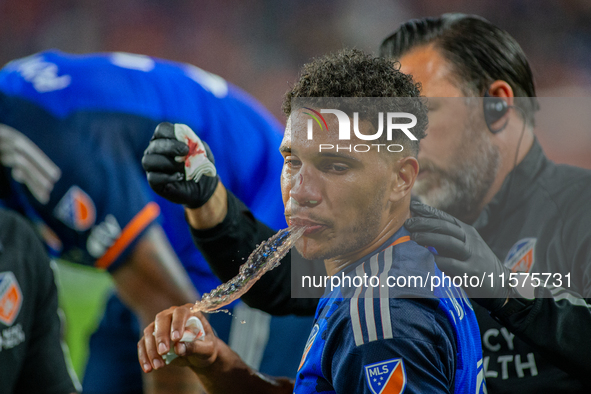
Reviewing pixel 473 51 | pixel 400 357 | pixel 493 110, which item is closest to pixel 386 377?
pixel 400 357

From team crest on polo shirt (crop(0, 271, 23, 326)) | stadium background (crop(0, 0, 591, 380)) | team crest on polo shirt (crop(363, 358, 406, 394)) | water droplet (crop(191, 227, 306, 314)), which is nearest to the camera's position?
team crest on polo shirt (crop(363, 358, 406, 394))

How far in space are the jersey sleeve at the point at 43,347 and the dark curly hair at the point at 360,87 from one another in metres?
1.12

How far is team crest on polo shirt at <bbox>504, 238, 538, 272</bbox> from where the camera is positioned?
1.24 metres

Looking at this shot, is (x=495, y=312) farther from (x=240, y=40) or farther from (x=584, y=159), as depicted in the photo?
(x=240, y=40)

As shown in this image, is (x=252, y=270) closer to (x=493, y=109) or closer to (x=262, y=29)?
(x=493, y=109)

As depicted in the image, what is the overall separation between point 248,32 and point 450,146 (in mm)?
3680

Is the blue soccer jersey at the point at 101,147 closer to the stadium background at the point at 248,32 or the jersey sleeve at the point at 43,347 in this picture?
the jersey sleeve at the point at 43,347

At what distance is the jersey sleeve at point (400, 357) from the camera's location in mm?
812

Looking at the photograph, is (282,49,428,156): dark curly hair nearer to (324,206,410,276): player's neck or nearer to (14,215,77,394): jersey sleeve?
(324,206,410,276): player's neck

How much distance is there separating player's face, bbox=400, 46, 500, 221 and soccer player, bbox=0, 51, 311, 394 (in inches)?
19.8

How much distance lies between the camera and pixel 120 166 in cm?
187

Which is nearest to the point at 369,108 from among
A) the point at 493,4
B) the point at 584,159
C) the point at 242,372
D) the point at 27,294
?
the point at 242,372

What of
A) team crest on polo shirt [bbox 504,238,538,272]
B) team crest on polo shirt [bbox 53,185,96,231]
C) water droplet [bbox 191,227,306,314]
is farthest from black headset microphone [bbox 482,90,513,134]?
team crest on polo shirt [bbox 53,185,96,231]

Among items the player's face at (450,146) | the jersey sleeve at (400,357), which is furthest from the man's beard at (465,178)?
the jersey sleeve at (400,357)
